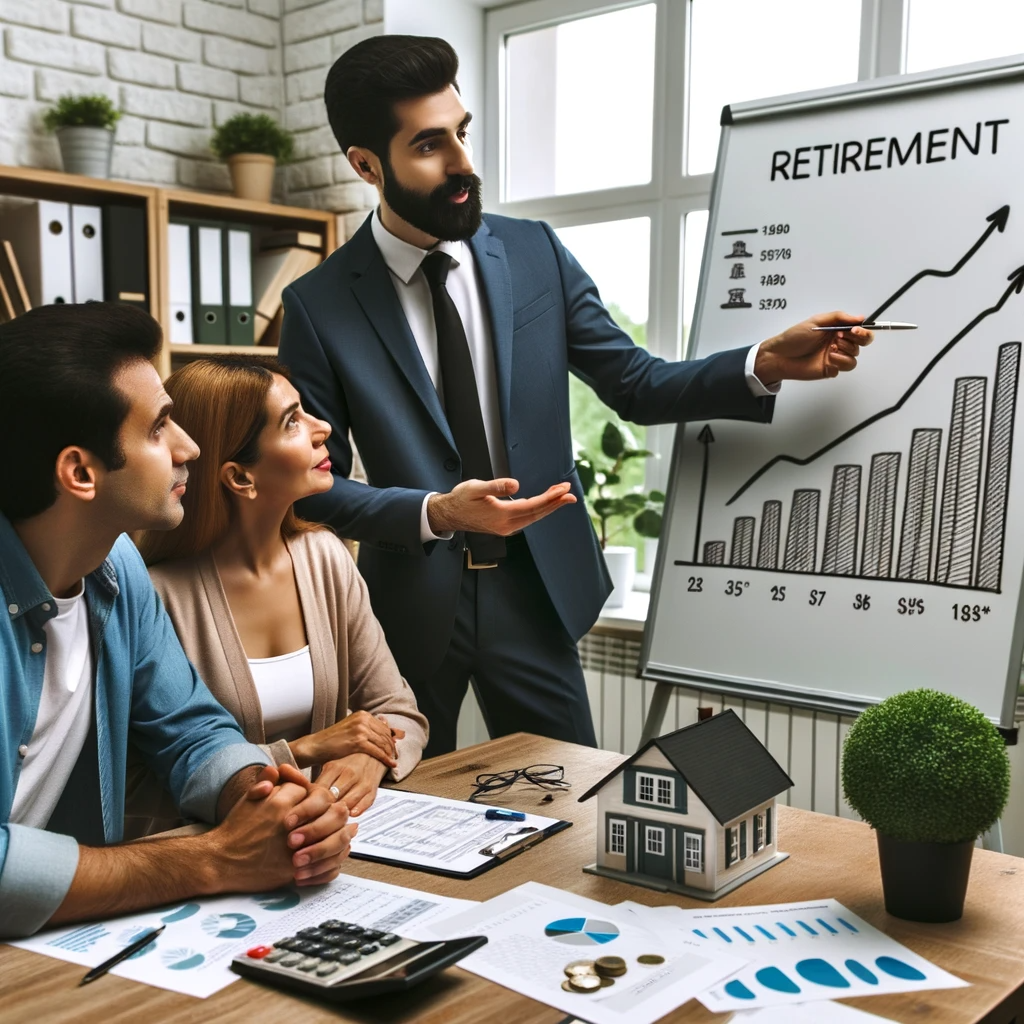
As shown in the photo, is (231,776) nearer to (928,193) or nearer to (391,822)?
(391,822)

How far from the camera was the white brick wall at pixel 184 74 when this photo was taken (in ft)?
10.3

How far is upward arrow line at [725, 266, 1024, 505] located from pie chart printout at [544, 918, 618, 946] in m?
1.14

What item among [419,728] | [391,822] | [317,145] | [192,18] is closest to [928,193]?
[419,728]

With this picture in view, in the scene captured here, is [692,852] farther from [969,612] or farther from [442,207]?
[442,207]

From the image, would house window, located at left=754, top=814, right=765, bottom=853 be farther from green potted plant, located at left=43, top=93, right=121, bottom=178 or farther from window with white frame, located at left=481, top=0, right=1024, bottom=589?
green potted plant, located at left=43, top=93, right=121, bottom=178

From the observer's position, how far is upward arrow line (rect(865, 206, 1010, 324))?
75.0 inches

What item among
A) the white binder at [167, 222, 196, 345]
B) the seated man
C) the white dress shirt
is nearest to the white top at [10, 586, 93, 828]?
the seated man

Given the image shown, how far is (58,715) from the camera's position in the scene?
1.35 m

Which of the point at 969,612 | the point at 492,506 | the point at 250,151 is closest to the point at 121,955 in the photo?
the point at 492,506

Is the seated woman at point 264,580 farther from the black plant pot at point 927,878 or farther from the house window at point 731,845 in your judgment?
the black plant pot at point 927,878

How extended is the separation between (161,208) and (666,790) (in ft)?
7.94

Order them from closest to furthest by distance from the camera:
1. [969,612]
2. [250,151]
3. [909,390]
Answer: [969,612], [909,390], [250,151]

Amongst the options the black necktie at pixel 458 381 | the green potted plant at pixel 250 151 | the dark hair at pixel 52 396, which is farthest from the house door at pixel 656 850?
the green potted plant at pixel 250 151

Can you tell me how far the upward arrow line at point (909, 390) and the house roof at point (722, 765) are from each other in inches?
32.1
